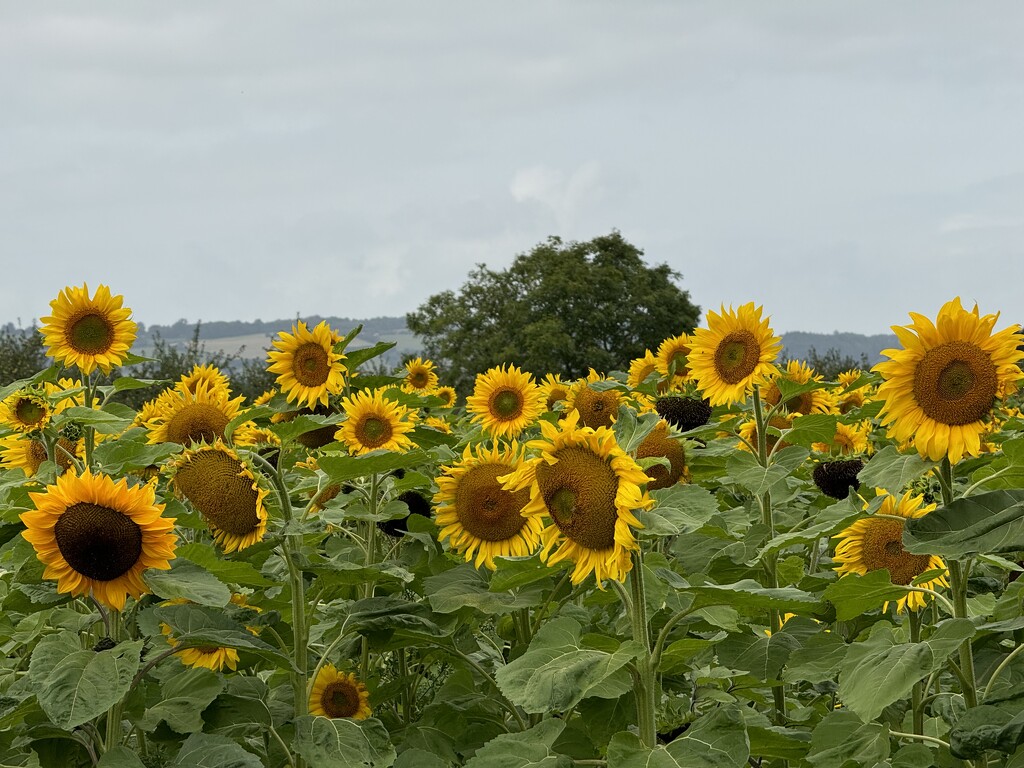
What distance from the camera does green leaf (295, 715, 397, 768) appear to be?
3111mm

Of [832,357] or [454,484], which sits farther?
[832,357]

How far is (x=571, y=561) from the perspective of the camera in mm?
2850

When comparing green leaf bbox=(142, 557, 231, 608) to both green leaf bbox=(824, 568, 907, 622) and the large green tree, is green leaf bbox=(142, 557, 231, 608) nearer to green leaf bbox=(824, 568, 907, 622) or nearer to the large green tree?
green leaf bbox=(824, 568, 907, 622)

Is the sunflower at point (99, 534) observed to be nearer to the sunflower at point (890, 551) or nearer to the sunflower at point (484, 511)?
the sunflower at point (484, 511)

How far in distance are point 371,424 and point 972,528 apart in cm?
280

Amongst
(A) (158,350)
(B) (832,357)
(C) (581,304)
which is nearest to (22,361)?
(A) (158,350)

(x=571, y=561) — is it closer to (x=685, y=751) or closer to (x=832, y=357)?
(x=685, y=751)

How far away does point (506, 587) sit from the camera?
3285 millimetres

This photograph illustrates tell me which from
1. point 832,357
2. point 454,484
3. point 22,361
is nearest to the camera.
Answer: point 454,484

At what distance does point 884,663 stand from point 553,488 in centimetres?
98

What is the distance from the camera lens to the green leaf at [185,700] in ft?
10.5

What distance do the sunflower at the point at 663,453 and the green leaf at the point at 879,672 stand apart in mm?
1261

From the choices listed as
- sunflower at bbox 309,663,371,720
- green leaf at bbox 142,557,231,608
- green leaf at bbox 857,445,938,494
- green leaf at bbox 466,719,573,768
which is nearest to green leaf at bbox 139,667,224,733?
green leaf at bbox 142,557,231,608

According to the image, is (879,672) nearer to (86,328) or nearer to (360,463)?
(360,463)
